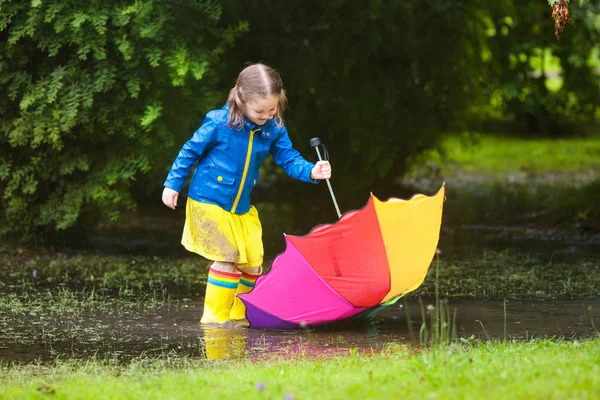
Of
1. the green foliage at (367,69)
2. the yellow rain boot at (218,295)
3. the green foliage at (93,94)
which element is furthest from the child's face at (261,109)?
the green foliage at (367,69)

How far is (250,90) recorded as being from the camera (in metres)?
5.99

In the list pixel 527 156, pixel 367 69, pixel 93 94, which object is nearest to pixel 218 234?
pixel 93 94

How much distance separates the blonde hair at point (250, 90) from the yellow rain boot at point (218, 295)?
0.98 metres

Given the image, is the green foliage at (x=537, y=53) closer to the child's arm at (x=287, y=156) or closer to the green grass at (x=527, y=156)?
the green grass at (x=527, y=156)

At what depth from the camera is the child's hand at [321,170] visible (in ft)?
19.6

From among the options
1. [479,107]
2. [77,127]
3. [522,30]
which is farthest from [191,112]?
[522,30]

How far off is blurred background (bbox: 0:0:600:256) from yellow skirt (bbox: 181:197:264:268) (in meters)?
2.00

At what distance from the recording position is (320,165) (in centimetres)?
600

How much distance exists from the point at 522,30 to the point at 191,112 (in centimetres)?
691

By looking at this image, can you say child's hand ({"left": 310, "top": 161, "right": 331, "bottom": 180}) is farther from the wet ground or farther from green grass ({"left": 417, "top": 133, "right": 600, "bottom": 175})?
green grass ({"left": 417, "top": 133, "right": 600, "bottom": 175})

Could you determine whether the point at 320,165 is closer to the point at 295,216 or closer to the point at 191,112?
the point at 191,112

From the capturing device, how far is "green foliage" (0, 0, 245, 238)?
802 cm

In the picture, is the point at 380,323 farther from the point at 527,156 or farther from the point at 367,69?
the point at 527,156

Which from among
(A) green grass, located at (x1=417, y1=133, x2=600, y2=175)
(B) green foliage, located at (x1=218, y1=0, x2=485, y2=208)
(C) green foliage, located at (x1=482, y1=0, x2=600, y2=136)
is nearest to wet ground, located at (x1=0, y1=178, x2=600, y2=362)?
(B) green foliage, located at (x1=218, y1=0, x2=485, y2=208)
